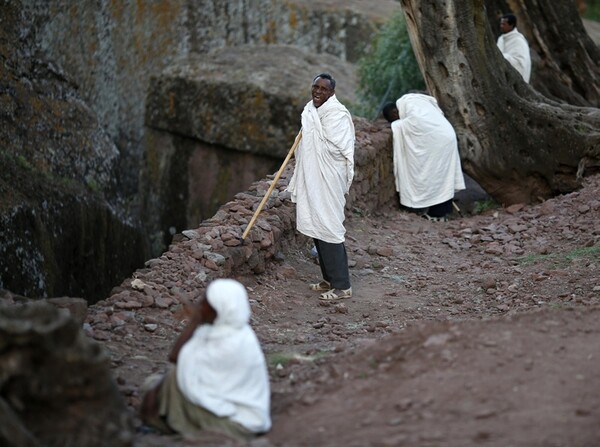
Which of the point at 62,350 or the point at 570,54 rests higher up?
the point at 570,54

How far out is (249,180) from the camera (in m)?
14.9

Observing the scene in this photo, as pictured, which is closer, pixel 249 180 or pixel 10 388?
pixel 10 388

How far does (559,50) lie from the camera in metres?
14.1

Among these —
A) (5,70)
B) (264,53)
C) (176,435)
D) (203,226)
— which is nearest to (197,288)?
(203,226)

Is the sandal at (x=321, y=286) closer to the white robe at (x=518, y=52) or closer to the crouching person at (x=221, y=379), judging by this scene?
the crouching person at (x=221, y=379)

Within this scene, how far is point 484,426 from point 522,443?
257mm

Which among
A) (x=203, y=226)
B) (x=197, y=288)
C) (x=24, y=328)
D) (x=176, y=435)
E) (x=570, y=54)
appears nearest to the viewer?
(x=24, y=328)

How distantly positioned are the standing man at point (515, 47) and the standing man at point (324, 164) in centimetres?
565

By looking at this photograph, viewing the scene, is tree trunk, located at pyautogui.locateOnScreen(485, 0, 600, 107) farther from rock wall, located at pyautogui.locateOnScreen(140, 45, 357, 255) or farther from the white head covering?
the white head covering

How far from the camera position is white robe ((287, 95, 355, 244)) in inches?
323

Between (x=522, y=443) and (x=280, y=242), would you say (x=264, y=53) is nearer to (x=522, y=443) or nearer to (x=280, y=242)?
(x=280, y=242)

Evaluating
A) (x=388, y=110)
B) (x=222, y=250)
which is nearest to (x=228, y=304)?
(x=222, y=250)

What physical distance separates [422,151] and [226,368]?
278 inches

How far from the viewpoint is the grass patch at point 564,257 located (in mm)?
9148
